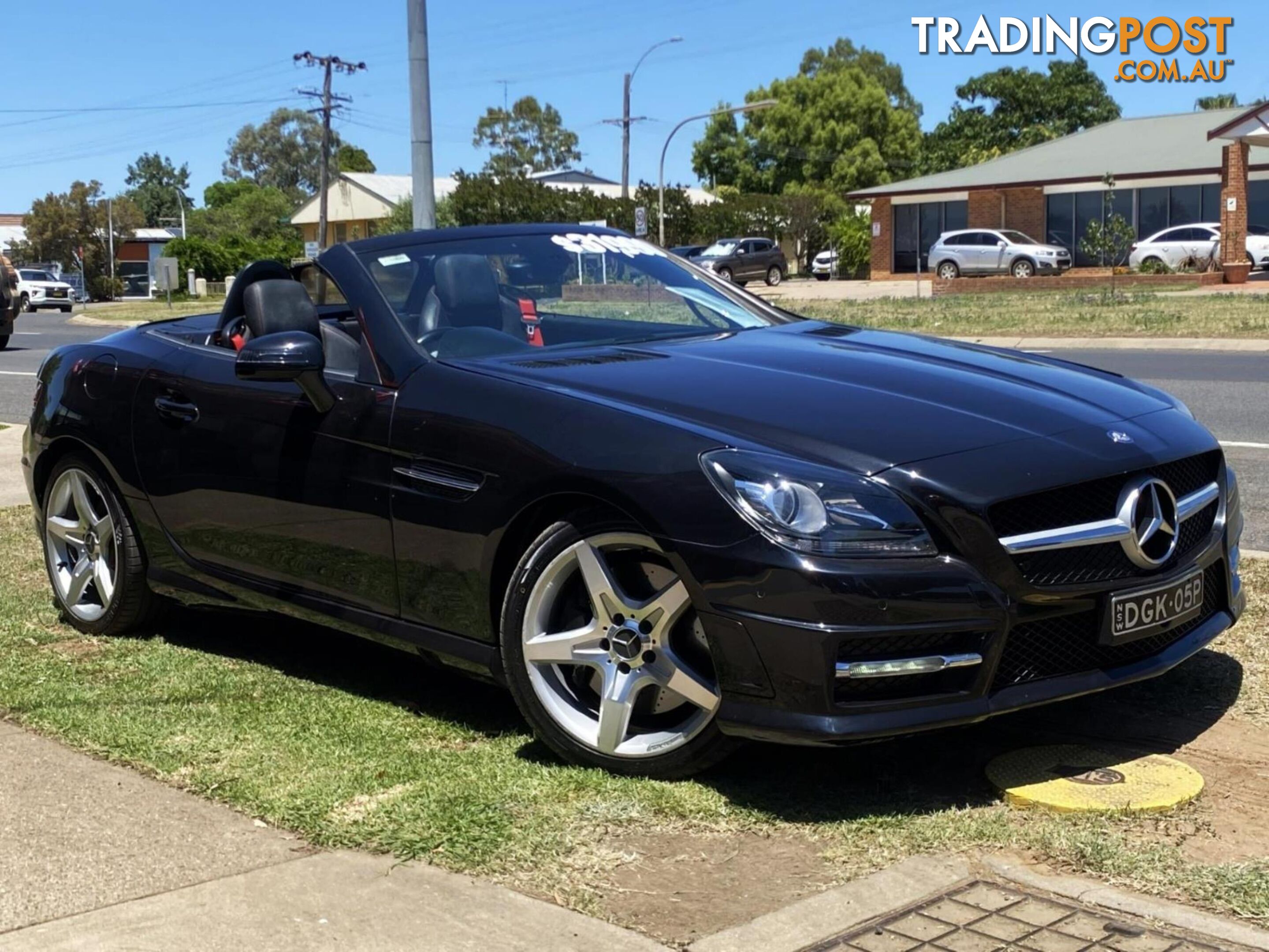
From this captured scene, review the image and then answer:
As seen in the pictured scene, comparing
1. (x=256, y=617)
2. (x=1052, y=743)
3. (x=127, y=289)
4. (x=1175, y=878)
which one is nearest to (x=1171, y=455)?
(x=1052, y=743)

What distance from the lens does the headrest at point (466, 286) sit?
16.0 ft

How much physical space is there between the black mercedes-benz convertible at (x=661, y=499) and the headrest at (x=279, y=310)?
Result: 10 mm

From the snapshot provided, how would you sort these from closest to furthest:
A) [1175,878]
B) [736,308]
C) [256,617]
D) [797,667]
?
[1175,878] → [797,667] → [736,308] → [256,617]

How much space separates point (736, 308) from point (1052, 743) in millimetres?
1923

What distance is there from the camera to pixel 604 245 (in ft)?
18.0

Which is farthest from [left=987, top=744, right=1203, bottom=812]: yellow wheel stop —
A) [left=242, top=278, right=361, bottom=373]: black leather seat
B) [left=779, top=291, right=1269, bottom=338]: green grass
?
[left=779, top=291, right=1269, bottom=338]: green grass

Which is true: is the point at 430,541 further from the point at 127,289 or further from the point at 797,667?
the point at 127,289

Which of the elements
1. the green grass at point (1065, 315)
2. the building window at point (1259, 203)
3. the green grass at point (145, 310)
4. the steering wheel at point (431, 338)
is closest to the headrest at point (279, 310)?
the steering wheel at point (431, 338)

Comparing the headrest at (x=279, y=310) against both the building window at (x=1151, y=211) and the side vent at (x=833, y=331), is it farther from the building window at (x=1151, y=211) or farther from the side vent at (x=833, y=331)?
the building window at (x=1151, y=211)

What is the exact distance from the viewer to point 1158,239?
144ft

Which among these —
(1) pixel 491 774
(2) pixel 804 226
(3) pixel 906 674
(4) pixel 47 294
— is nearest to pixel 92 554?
(1) pixel 491 774

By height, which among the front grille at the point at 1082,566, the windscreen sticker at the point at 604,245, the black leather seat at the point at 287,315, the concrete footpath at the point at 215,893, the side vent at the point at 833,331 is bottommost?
the concrete footpath at the point at 215,893

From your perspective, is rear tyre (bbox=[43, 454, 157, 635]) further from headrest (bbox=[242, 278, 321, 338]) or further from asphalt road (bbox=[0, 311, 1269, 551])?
asphalt road (bbox=[0, 311, 1269, 551])

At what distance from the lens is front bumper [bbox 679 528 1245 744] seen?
354cm
